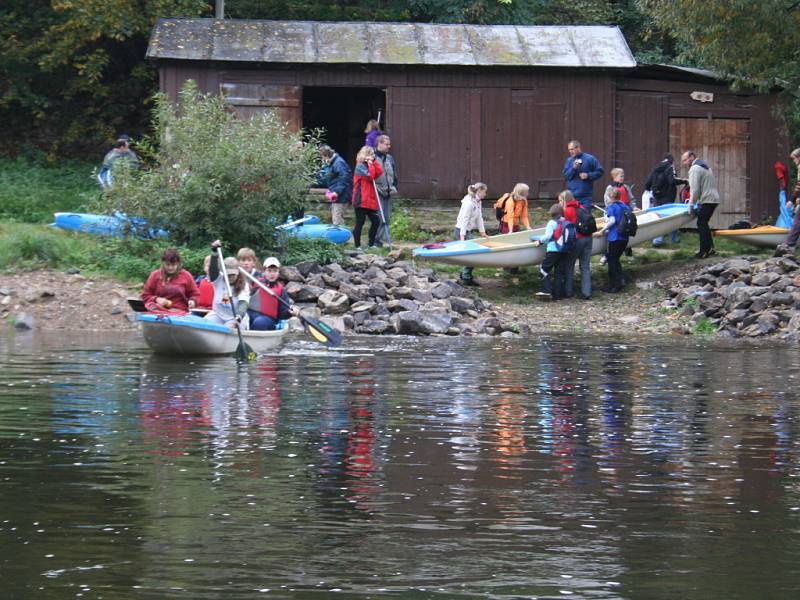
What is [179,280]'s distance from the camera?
18.4 m

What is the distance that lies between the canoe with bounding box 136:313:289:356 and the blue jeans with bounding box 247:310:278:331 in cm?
43

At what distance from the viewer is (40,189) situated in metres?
31.1

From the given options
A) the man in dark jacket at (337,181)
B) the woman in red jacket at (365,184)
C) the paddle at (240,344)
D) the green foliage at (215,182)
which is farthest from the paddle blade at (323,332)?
the man in dark jacket at (337,181)

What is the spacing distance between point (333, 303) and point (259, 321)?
3.34 metres

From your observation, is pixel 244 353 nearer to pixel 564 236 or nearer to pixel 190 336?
pixel 190 336

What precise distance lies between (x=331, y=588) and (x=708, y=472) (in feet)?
13.8

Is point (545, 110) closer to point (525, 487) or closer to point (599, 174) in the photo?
point (599, 174)

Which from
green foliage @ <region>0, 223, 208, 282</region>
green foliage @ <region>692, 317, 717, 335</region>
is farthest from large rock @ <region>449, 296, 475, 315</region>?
green foliage @ <region>0, 223, 208, 282</region>

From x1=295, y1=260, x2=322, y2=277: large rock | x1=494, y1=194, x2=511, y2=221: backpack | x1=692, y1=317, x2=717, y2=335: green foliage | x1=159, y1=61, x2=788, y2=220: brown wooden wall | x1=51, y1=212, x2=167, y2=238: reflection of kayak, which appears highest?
x1=159, y1=61, x2=788, y2=220: brown wooden wall

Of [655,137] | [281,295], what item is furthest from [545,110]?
[281,295]

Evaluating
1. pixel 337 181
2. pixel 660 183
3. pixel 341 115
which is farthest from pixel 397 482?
pixel 341 115

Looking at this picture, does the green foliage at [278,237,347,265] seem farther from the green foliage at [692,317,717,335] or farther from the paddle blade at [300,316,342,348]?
the green foliage at [692,317,717,335]

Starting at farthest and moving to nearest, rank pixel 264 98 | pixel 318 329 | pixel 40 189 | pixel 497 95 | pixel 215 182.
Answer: pixel 40 189 < pixel 497 95 < pixel 264 98 < pixel 215 182 < pixel 318 329

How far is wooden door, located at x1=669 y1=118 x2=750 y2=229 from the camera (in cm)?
3053
